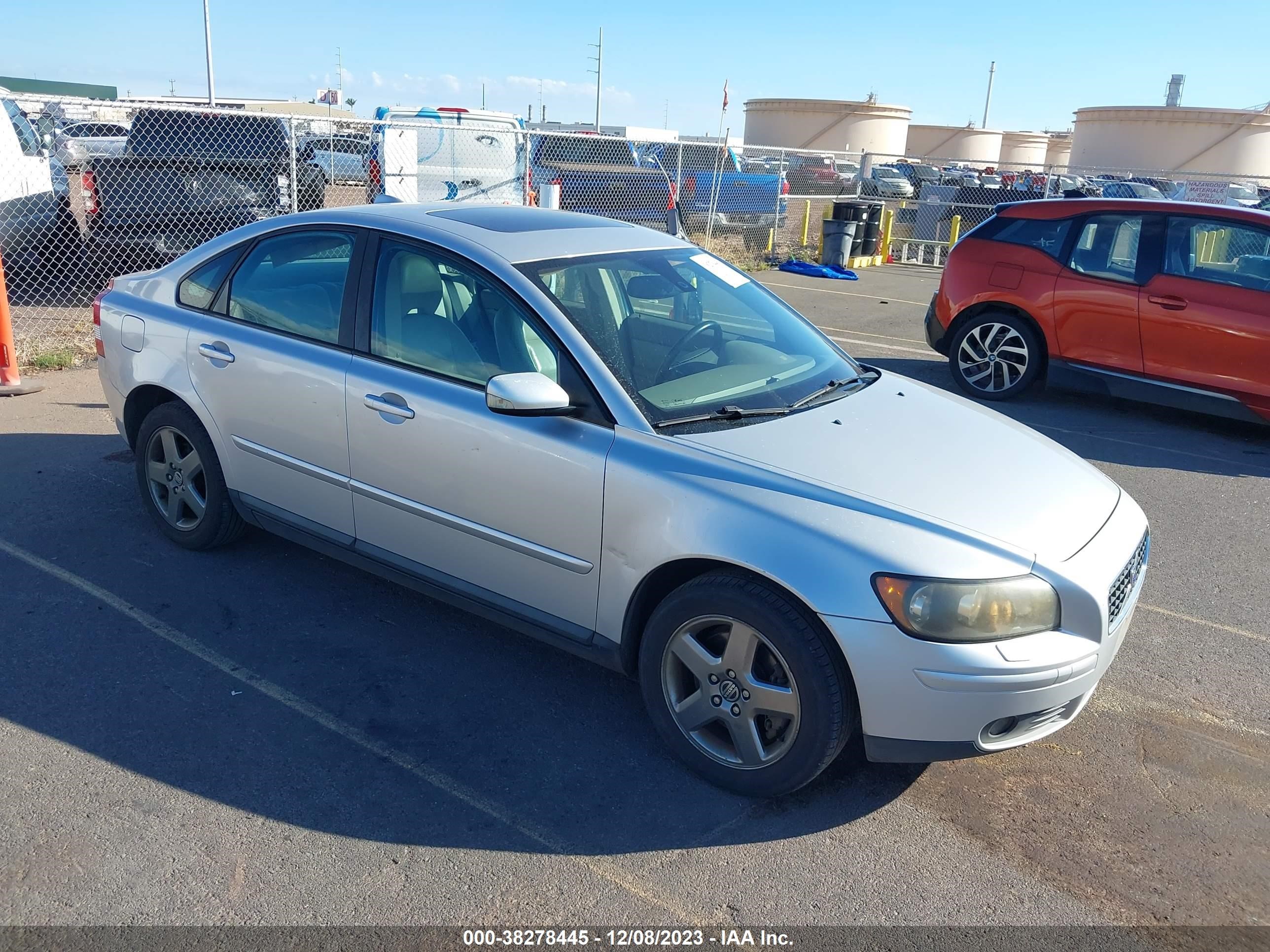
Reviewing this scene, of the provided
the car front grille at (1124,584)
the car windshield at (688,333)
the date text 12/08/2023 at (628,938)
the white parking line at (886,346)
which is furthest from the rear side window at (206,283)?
the white parking line at (886,346)

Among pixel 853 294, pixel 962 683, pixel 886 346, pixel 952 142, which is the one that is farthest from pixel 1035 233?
pixel 952 142

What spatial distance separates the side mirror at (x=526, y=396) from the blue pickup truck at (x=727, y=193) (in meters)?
15.1

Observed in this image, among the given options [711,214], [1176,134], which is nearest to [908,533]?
[711,214]

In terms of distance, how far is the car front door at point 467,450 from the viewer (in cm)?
344

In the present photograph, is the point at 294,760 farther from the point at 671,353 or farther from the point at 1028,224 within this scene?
the point at 1028,224

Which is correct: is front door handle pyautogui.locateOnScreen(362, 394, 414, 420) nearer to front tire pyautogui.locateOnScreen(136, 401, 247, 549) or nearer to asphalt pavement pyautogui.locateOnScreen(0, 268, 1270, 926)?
asphalt pavement pyautogui.locateOnScreen(0, 268, 1270, 926)

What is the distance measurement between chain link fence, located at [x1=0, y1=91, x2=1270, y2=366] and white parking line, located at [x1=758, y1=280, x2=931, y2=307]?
1928 millimetres

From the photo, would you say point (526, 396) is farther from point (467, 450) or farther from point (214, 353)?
point (214, 353)

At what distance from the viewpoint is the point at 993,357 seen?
336 inches

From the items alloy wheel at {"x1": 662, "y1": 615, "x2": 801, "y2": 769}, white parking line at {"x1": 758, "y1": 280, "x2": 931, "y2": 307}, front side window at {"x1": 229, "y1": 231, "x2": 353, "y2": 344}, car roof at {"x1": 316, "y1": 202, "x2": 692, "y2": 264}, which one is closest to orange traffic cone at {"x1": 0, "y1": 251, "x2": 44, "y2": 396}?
front side window at {"x1": 229, "y1": 231, "x2": 353, "y2": 344}

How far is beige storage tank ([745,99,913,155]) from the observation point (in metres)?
65.9

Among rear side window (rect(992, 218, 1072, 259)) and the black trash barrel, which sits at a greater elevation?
rear side window (rect(992, 218, 1072, 259))

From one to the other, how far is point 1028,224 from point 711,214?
8.98m

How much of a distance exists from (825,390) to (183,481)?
9.66ft
